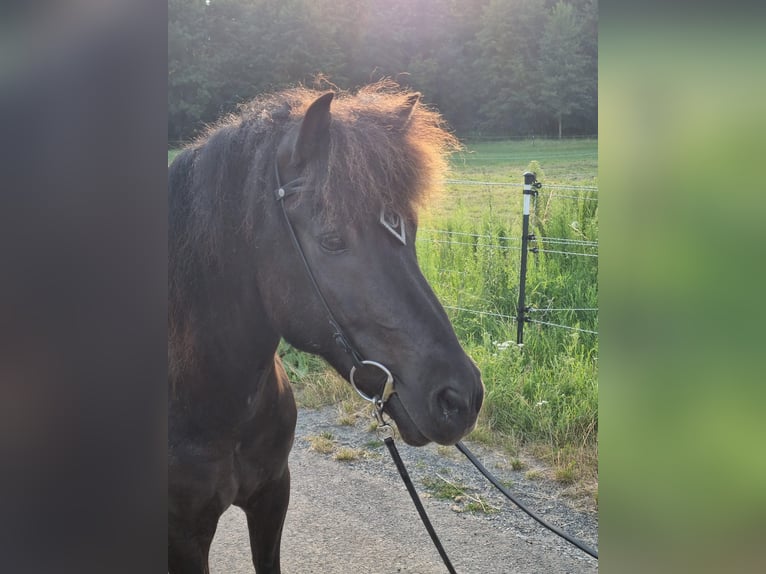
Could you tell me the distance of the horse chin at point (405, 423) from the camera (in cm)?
156

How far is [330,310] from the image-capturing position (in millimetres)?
1596

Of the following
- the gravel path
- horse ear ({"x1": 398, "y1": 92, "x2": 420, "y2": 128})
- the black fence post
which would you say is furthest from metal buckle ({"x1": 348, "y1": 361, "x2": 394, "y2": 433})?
the black fence post

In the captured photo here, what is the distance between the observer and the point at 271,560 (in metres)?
2.11

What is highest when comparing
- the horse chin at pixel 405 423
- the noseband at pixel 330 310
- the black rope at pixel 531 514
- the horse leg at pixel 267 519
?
the noseband at pixel 330 310

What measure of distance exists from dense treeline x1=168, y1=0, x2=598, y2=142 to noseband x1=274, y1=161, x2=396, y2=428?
70cm

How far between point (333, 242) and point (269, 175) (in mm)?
258

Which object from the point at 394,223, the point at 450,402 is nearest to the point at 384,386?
the point at 450,402

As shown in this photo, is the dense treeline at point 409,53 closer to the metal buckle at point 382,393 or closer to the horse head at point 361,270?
the horse head at point 361,270

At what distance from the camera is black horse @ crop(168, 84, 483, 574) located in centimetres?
154

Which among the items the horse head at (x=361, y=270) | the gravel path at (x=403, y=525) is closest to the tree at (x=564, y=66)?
A: the horse head at (x=361, y=270)
